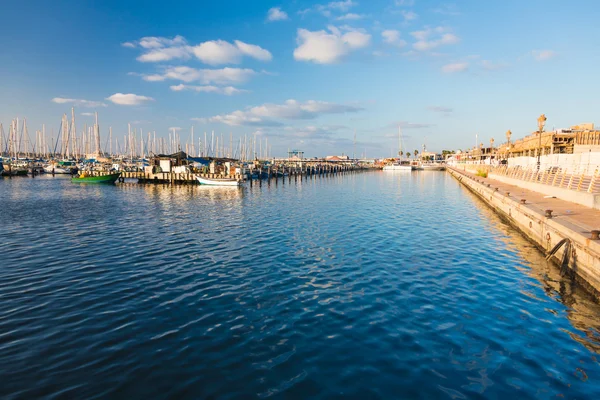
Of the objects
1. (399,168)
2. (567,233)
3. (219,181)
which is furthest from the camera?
(399,168)

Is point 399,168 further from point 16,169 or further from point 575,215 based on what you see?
point 575,215

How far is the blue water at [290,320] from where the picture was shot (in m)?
7.24

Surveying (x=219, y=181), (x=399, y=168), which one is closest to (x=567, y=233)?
(x=219, y=181)

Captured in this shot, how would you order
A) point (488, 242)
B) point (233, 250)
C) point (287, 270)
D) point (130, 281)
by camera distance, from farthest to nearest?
point (488, 242) → point (233, 250) → point (287, 270) → point (130, 281)

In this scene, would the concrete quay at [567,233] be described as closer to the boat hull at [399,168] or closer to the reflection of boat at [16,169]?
the reflection of boat at [16,169]

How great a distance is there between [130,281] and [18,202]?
3566cm

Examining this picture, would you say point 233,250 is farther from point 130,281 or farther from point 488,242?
point 488,242

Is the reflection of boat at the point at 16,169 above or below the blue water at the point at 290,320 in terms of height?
above

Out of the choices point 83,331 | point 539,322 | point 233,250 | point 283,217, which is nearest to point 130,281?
point 83,331

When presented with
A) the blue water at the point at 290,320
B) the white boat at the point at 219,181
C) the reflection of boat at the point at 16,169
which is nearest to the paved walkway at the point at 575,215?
the blue water at the point at 290,320

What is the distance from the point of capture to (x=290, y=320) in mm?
10086

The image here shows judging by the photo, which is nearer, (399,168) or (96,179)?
(96,179)

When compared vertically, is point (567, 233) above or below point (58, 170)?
below

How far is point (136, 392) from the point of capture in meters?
6.88
